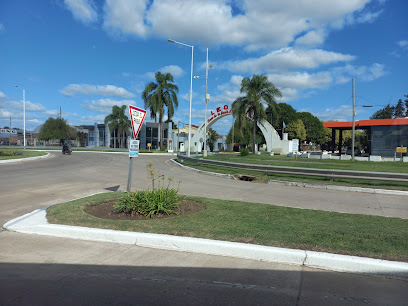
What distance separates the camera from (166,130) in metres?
66.0

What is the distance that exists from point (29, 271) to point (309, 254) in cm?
380

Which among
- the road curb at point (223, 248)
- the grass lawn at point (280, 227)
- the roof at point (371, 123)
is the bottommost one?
the road curb at point (223, 248)

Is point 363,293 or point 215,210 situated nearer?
point 363,293

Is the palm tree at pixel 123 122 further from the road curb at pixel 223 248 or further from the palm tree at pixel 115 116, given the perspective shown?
the road curb at pixel 223 248

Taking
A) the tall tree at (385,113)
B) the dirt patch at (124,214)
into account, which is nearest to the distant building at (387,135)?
the dirt patch at (124,214)

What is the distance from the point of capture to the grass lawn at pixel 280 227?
442 centimetres

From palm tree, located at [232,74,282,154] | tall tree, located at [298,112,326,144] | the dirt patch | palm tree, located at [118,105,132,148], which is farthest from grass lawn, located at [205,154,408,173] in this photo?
tall tree, located at [298,112,326,144]

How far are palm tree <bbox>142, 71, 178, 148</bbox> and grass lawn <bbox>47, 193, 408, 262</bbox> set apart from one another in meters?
41.2

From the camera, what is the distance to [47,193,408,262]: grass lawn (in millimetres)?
4422

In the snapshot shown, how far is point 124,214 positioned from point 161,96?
43.1 metres

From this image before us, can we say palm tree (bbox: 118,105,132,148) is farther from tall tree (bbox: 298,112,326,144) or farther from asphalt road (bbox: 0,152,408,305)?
asphalt road (bbox: 0,152,408,305)

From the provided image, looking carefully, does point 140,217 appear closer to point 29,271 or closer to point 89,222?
point 89,222

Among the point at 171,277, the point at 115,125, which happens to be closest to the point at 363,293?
the point at 171,277

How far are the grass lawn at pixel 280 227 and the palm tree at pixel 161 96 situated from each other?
41201 mm
